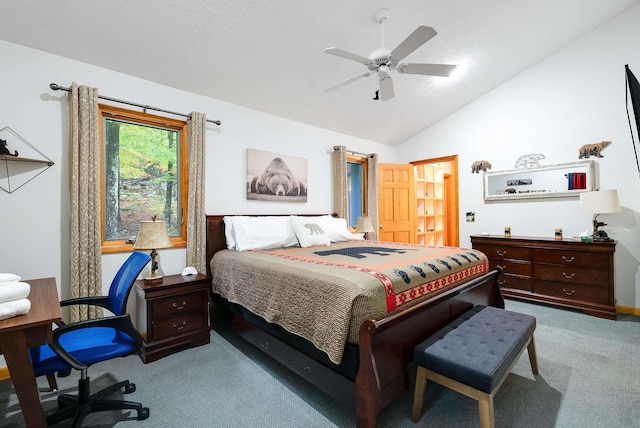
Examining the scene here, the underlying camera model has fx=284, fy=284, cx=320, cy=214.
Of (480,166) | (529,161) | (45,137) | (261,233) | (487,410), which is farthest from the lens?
(480,166)

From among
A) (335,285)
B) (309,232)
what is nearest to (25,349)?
(335,285)

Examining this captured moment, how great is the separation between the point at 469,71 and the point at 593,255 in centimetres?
274

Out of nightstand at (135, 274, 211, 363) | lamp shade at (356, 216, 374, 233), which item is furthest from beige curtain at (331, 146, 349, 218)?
nightstand at (135, 274, 211, 363)

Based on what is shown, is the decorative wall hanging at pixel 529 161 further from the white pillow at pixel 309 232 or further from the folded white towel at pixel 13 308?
the folded white towel at pixel 13 308

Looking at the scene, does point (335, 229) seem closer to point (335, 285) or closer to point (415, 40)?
point (335, 285)

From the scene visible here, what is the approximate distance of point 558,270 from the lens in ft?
11.6

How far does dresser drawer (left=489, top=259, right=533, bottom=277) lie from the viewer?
Result: 12.4ft

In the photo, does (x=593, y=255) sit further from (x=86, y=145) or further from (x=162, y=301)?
(x=86, y=145)

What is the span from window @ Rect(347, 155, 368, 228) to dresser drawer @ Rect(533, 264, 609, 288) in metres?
2.66

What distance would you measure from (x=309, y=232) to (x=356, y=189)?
2125 mm

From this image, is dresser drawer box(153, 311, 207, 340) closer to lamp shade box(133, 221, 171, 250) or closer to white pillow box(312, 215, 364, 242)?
lamp shade box(133, 221, 171, 250)

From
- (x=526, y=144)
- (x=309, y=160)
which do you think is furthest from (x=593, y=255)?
(x=309, y=160)

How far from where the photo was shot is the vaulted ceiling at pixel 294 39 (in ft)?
7.41

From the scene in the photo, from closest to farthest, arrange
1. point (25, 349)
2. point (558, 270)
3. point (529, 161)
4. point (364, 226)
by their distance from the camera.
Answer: point (25, 349)
point (558, 270)
point (529, 161)
point (364, 226)
